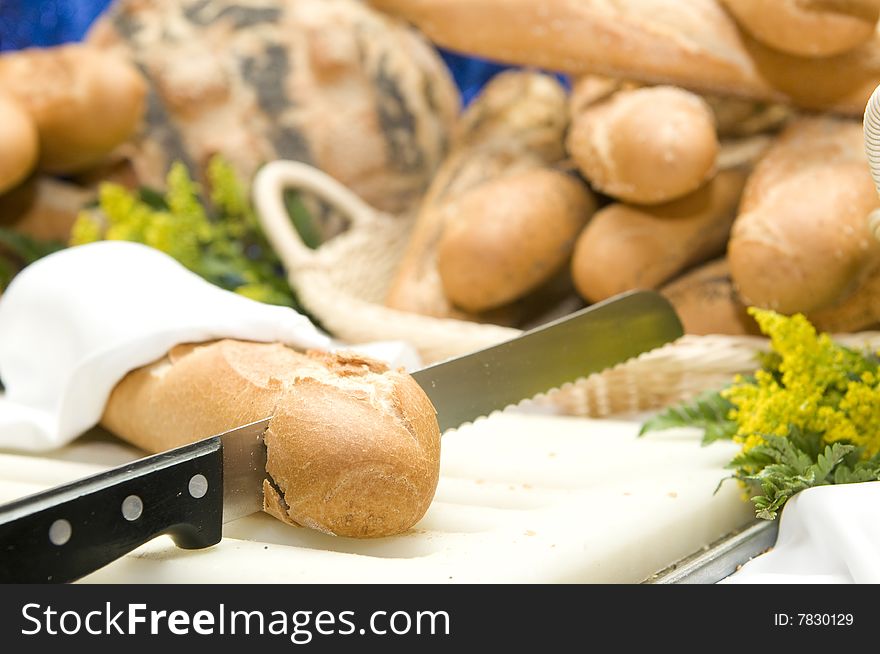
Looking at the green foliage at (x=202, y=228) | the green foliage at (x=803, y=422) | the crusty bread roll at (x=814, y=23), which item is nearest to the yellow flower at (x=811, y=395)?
the green foliage at (x=803, y=422)

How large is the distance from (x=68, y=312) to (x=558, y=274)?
0.65m

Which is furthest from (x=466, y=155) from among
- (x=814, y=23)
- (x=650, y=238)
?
(x=814, y=23)

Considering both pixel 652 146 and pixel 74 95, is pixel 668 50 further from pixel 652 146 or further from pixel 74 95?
pixel 74 95

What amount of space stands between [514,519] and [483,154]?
80 centimetres

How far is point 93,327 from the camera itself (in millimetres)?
886

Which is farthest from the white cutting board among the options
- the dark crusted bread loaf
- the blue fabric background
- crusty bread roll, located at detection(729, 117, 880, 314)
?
the blue fabric background

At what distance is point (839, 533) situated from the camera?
0.64 metres

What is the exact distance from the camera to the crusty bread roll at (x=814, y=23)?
1.03 meters

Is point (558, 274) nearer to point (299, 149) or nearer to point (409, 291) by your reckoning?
point (409, 291)

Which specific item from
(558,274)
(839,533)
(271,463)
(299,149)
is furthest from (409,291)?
(839,533)

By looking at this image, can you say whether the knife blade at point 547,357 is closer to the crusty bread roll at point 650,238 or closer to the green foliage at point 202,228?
the crusty bread roll at point 650,238

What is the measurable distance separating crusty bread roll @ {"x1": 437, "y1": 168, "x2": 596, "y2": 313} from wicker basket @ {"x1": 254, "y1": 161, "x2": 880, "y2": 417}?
0.06 m

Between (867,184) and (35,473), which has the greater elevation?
(867,184)

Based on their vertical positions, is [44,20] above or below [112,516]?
below
